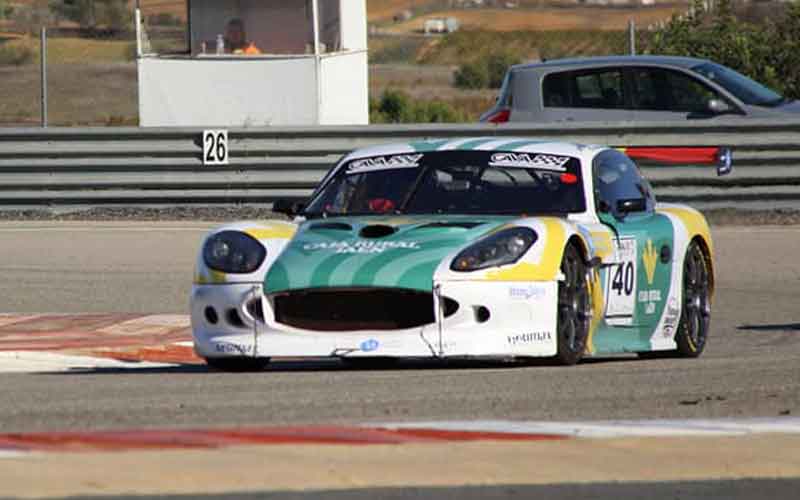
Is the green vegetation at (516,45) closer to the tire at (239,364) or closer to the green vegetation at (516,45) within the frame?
the green vegetation at (516,45)

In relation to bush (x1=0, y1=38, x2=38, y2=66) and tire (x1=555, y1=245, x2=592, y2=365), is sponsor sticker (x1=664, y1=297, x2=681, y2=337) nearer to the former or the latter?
tire (x1=555, y1=245, x2=592, y2=365)

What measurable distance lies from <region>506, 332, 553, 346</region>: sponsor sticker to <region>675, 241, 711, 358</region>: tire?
74.4 inches

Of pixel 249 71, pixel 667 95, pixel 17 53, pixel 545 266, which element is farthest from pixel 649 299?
pixel 17 53

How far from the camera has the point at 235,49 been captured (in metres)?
25.0

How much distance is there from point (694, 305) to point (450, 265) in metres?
2.55

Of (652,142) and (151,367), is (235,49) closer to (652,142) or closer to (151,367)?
(652,142)

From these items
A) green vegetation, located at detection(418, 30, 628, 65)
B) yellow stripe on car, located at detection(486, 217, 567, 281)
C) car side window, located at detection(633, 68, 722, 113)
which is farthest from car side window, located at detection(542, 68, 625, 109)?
green vegetation, located at detection(418, 30, 628, 65)

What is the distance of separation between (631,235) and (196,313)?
7.84 ft

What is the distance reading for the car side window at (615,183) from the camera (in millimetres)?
10211

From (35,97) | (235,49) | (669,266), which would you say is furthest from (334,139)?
(35,97)

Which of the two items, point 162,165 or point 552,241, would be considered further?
point 162,165

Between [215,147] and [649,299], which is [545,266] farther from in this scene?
[215,147]

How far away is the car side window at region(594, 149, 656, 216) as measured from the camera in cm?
1021

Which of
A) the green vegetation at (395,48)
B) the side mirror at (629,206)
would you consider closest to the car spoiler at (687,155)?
the side mirror at (629,206)
